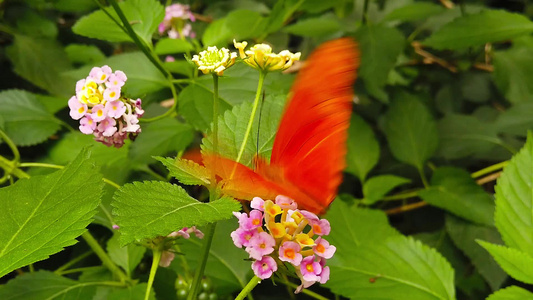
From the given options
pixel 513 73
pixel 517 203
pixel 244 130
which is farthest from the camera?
pixel 513 73

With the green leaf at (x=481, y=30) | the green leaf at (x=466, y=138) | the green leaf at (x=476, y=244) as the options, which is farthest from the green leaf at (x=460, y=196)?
the green leaf at (x=481, y=30)

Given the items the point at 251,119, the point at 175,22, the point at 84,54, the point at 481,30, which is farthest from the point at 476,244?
the point at 84,54

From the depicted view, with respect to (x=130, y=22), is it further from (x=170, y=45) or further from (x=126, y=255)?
(x=126, y=255)

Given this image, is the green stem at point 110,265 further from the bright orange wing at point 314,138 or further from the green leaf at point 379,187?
the green leaf at point 379,187

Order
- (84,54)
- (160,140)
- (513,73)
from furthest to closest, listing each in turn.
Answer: (513,73) < (84,54) < (160,140)

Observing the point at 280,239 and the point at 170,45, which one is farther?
the point at 170,45

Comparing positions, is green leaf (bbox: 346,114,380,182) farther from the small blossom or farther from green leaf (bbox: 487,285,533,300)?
the small blossom

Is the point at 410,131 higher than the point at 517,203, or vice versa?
the point at 517,203

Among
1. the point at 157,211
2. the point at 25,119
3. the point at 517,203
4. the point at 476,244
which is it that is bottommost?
the point at 476,244
